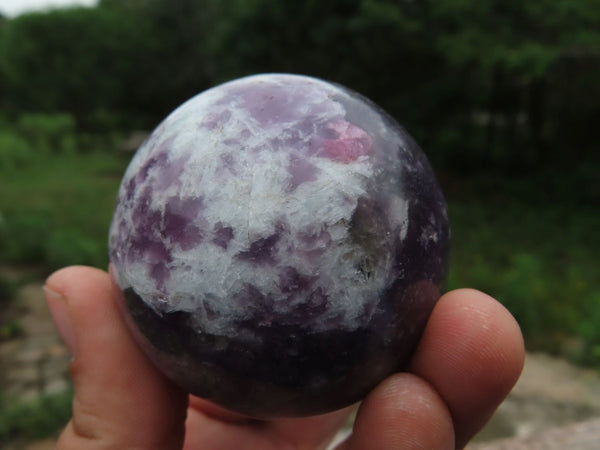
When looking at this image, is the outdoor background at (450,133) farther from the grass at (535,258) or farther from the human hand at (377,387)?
the human hand at (377,387)

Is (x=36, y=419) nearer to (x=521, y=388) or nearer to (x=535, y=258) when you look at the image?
(x=521, y=388)

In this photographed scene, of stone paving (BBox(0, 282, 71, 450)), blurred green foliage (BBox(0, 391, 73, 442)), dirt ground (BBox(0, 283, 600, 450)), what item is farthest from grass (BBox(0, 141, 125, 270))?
blurred green foliage (BBox(0, 391, 73, 442))

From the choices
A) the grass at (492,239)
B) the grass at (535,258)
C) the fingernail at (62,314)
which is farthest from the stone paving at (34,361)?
the grass at (535,258)

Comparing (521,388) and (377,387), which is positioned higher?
(377,387)

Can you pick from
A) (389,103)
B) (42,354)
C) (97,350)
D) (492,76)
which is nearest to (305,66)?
(389,103)

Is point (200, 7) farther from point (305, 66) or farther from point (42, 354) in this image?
point (42, 354)

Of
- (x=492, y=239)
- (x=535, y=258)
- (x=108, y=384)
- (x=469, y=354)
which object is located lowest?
(x=492, y=239)

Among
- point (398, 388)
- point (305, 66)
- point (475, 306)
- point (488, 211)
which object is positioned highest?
point (475, 306)

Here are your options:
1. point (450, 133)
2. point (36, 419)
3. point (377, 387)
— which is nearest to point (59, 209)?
point (36, 419)
